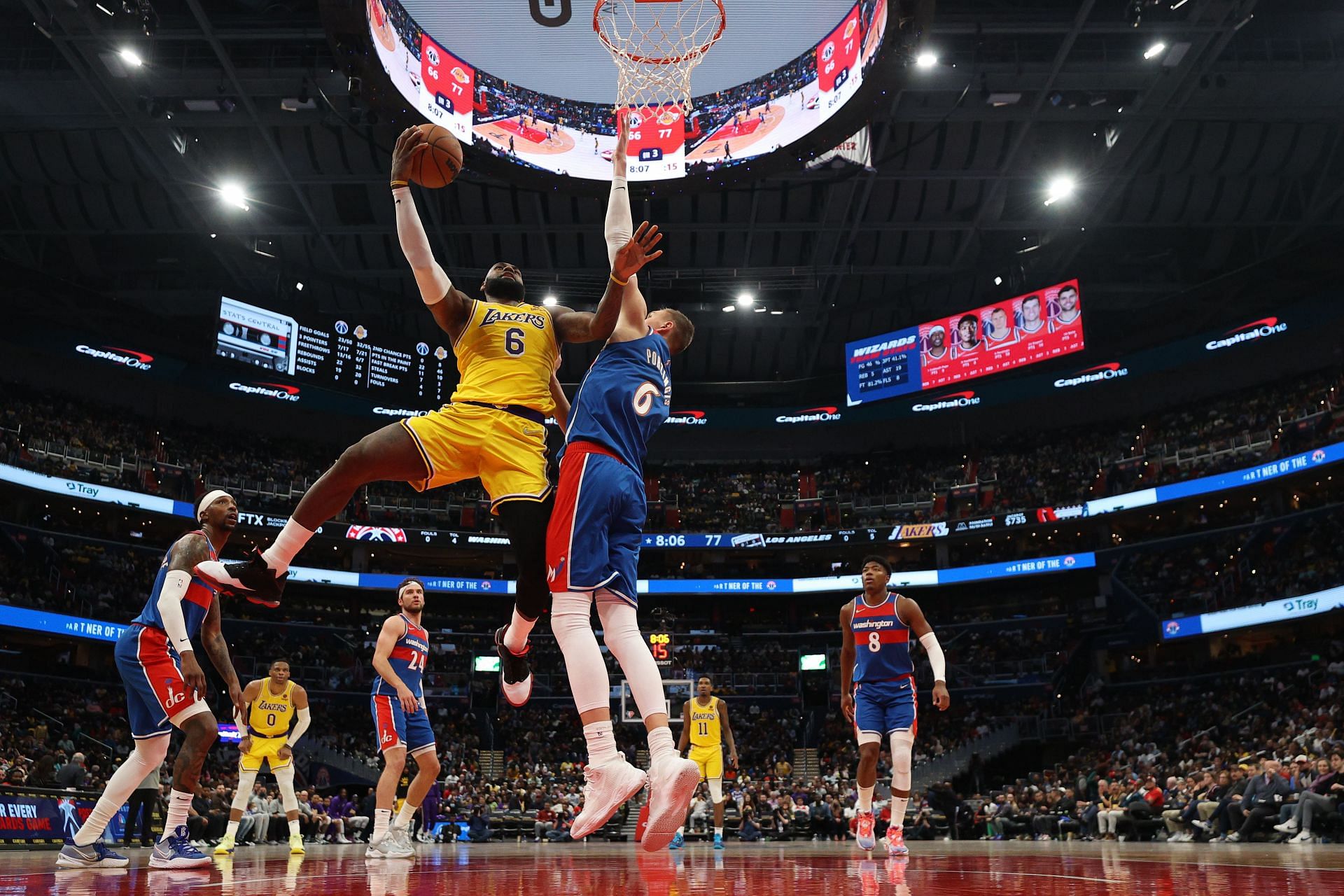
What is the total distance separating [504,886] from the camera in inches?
144

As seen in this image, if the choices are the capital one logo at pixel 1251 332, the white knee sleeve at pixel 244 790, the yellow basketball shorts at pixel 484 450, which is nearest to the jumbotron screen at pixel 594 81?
the white knee sleeve at pixel 244 790

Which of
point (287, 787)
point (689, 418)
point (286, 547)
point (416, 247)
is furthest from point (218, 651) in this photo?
point (689, 418)

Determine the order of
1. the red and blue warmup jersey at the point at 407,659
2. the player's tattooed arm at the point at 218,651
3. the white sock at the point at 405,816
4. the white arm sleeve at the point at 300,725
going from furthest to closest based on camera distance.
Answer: the white arm sleeve at the point at 300,725 → the red and blue warmup jersey at the point at 407,659 → the white sock at the point at 405,816 → the player's tattooed arm at the point at 218,651

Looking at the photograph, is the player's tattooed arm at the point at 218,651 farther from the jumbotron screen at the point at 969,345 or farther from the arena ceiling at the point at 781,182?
the jumbotron screen at the point at 969,345

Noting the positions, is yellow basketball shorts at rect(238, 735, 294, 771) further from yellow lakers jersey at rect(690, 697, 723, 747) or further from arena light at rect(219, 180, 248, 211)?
arena light at rect(219, 180, 248, 211)

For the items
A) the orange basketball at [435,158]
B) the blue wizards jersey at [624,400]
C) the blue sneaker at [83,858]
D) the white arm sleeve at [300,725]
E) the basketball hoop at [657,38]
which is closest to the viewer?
the blue wizards jersey at [624,400]

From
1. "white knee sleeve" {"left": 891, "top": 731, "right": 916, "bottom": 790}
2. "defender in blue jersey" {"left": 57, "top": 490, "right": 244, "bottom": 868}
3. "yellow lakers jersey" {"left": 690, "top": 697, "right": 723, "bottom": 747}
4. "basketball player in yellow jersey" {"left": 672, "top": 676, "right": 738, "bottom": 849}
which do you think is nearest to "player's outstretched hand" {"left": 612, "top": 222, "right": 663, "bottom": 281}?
"defender in blue jersey" {"left": 57, "top": 490, "right": 244, "bottom": 868}

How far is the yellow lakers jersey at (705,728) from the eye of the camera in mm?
12391

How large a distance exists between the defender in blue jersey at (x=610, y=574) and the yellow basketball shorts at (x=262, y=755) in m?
7.48

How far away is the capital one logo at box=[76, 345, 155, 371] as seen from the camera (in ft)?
97.5

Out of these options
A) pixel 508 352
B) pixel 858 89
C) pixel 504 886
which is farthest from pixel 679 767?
pixel 858 89

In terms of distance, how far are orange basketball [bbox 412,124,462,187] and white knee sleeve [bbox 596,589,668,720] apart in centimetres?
207

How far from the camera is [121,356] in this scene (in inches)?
1190

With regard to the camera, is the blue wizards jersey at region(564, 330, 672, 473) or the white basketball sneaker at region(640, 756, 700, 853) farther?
the blue wizards jersey at region(564, 330, 672, 473)
